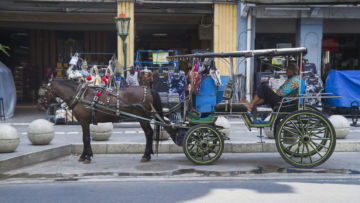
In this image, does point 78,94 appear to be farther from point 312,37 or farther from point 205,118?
point 312,37

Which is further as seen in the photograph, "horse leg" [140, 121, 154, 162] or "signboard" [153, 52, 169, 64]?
"signboard" [153, 52, 169, 64]

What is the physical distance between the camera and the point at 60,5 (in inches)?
649

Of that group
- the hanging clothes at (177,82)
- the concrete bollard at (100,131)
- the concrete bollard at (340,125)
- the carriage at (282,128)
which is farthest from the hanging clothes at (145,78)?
the concrete bollard at (340,125)

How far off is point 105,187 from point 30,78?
59.0ft

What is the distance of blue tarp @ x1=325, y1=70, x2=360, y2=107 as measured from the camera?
1412cm

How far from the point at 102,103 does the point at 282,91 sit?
373 centimetres

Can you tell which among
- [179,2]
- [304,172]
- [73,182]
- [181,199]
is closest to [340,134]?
[304,172]

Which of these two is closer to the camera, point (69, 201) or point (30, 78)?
point (69, 201)

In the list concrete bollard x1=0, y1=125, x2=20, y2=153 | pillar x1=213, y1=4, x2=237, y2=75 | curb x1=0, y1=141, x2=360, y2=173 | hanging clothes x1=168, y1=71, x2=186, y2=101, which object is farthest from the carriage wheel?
pillar x1=213, y1=4, x2=237, y2=75

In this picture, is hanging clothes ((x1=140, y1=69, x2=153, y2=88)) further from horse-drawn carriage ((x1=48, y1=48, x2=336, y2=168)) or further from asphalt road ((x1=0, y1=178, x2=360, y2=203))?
asphalt road ((x1=0, y1=178, x2=360, y2=203))

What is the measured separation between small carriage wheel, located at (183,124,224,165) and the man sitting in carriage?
0.96 metres

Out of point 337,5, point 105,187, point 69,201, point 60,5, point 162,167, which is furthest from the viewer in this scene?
point 60,5

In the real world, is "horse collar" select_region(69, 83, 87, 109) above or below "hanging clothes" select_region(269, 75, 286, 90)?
below

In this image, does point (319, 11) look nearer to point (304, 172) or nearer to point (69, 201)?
point (304, 172)
